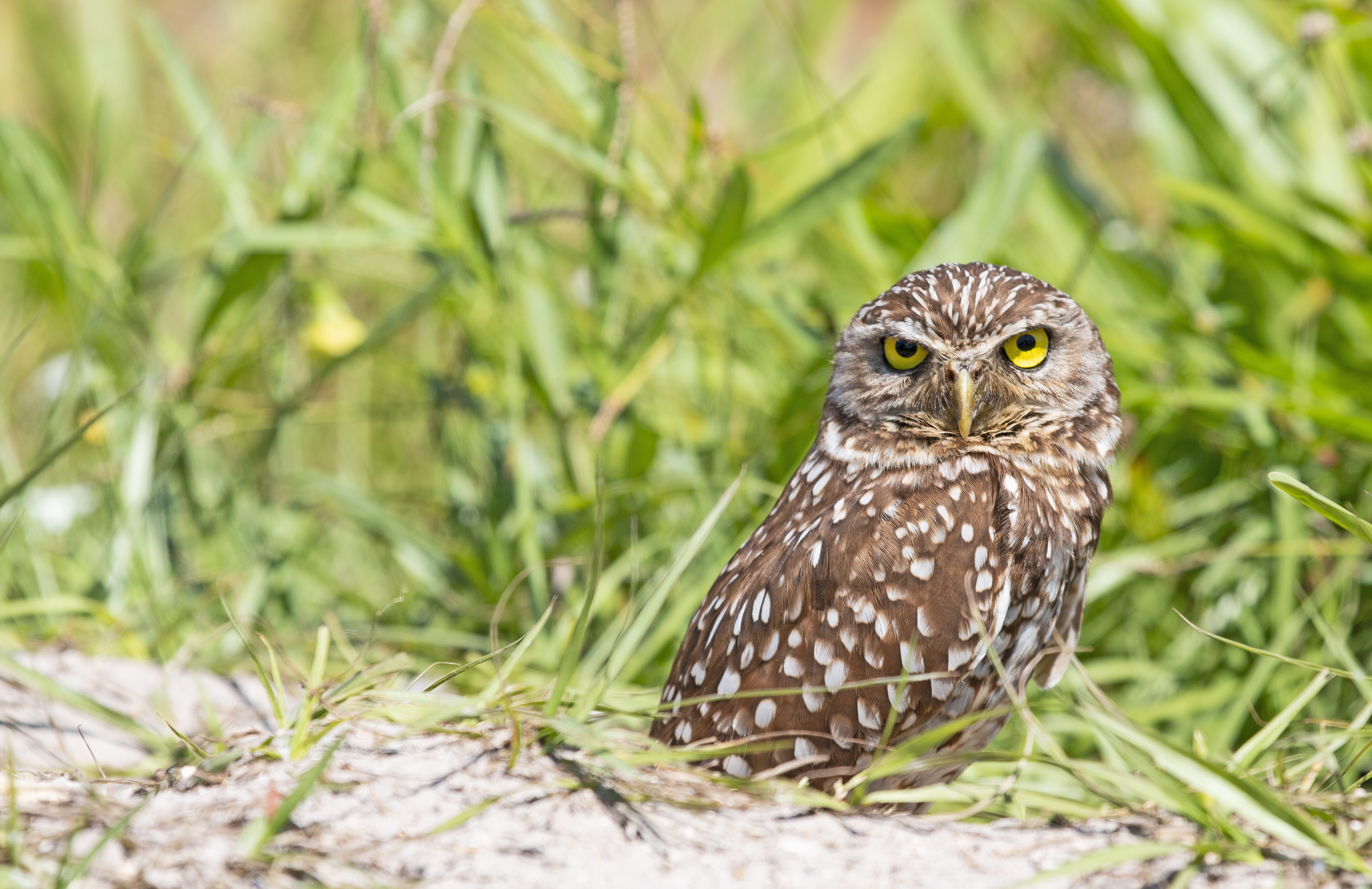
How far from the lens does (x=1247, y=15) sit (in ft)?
14.1

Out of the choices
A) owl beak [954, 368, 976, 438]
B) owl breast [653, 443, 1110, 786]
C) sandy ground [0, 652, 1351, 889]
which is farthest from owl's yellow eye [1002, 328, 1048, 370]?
sandy ground [0, 652, 1351, 889]

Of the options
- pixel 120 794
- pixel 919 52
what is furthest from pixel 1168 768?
pixel 919 52

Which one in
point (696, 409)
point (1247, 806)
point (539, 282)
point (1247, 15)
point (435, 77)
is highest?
point (1247, 15)

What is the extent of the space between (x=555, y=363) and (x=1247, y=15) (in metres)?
3.04

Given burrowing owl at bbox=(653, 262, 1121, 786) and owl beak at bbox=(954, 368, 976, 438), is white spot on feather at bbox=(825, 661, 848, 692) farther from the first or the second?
owl beak at bbox=(954, 368, 976, 438)

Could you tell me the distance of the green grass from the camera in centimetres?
317

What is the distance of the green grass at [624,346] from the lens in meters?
3.17

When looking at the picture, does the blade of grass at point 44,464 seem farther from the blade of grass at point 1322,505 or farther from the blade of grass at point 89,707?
the blade of grass at point 1322,505

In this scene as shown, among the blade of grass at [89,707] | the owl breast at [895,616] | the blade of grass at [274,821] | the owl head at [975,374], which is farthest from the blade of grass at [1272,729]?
the blade of grass at [89,707]

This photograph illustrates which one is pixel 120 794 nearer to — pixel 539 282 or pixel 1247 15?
pixel 539 282

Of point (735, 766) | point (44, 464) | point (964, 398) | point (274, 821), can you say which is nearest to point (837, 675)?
point (735, 766)

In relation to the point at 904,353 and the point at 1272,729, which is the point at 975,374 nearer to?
the point at 904,353

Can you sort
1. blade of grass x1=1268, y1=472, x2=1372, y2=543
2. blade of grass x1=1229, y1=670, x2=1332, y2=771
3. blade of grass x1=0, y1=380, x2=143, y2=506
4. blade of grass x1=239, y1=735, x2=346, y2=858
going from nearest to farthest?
blade of grass x1=239, y1=735, x2=346, y2=858, blade of grass x1=1268, y1=472, x2=1372, y2=543, blade of grass x1=1229, y1=670, x2=1332, y2=771, blade of grass x1=0, y1=380, x2=143, y2=506

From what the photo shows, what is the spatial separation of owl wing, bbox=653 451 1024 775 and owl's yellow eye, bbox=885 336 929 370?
236mm
